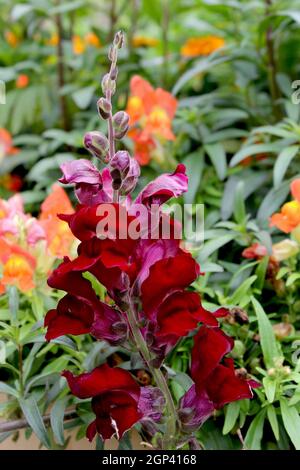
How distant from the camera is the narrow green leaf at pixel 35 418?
0.70 meters

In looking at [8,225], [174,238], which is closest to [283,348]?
[174,238]

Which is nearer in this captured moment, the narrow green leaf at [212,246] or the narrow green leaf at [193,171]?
the narrow green leaf at [212,246]

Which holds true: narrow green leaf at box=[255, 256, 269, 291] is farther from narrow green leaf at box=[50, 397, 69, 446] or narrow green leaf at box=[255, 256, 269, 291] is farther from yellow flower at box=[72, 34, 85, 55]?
yellow flower at box=[72, 34, 85, 55]

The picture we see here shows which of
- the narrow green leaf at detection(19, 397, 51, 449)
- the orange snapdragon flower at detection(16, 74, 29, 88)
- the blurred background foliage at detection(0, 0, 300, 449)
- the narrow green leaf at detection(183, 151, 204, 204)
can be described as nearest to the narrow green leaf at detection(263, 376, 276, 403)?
the blurred background foliage at detection(0, 0, 300, 449)

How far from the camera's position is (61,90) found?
1.23 meters

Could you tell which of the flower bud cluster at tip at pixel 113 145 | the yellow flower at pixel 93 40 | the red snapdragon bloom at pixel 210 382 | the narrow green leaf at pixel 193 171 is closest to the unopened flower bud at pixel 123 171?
the flower bud cluster at tip at pixel 113 145

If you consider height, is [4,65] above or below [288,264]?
above

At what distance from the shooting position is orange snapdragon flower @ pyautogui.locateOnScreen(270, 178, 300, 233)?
795mm

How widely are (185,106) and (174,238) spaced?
61 centimetres

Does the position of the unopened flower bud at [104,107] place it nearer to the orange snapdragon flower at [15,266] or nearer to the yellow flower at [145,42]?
the orange snapdragon flower at [15,266]

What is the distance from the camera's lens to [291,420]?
689 mm

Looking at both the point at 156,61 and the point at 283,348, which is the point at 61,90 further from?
the point at 283,348

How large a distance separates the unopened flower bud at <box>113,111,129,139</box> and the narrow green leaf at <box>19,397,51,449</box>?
0.29m

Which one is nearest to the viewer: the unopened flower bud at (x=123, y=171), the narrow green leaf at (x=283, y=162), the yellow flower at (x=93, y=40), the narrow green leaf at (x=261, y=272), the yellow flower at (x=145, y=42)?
the unopened flower bud at (x=123, y=171)
